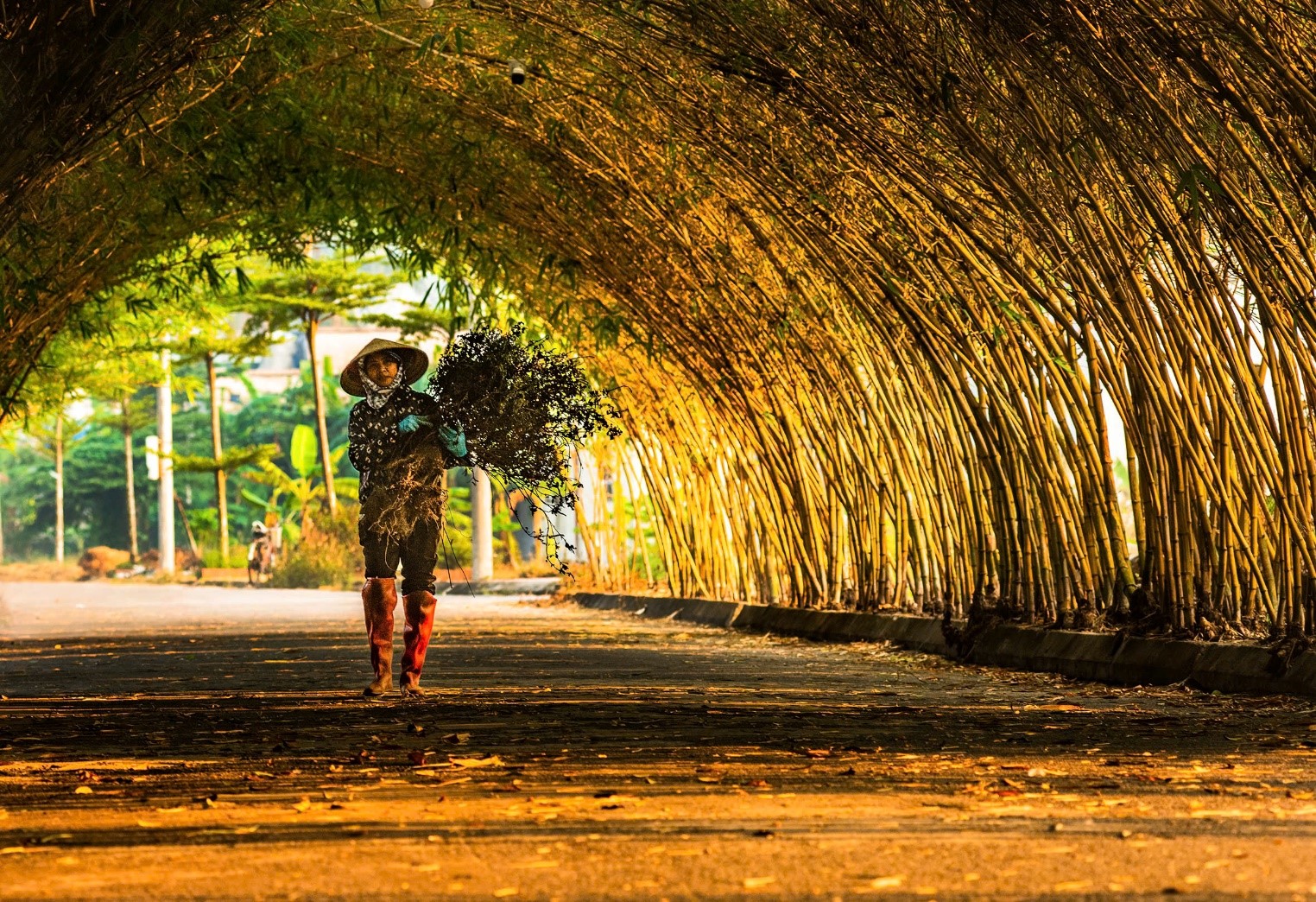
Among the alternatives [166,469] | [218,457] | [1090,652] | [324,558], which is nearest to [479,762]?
[1090,652]

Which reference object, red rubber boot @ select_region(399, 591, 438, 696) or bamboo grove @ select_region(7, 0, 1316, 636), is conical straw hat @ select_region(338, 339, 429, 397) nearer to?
red rubber boot @ select_region(399, 591, 438, 696)

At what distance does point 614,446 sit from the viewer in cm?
1698

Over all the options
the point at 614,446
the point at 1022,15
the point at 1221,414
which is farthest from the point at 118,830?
the point at 614,446

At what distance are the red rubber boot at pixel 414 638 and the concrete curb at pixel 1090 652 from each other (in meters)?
2.68

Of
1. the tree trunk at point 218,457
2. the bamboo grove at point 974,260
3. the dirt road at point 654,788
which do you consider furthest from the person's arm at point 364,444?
the tree trunk at point 218,457

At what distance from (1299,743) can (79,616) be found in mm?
14153

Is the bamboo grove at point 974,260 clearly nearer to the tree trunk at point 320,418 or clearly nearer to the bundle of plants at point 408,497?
the bundle of plants at point 408,497

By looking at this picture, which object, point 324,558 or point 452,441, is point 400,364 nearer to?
point 452,441

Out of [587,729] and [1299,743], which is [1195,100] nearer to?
[1299,743]

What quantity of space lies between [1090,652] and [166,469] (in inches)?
919

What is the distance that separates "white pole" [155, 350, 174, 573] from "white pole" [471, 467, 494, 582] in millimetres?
5008

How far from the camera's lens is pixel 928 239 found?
820 cm

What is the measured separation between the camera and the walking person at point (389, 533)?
6.96m

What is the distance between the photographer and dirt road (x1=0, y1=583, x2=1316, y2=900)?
3148 mm
